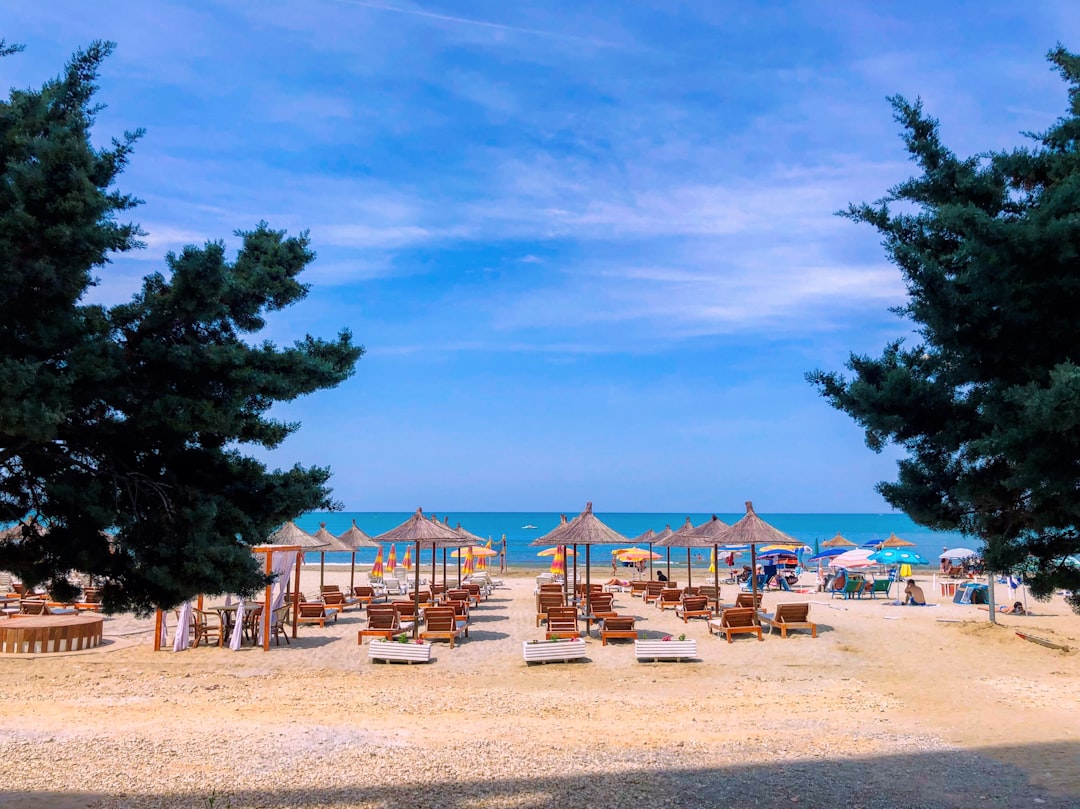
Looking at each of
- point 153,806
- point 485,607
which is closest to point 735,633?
point 485,607

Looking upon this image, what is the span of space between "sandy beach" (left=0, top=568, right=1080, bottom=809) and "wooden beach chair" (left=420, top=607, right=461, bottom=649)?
54 cm

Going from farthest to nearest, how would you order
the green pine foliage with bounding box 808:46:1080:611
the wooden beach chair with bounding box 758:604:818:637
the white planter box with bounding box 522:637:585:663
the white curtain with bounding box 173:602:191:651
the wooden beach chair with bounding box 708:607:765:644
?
the wooden beach chair with bounding box 758:604:818:637, the wooden beach chair with bounding box 708:607:765:644, the white curtain with bounding box 173:602:191:651, the white planter box with bounding box 522:637:585:663, the green pine foliage with bounding box 808:46:1080:611

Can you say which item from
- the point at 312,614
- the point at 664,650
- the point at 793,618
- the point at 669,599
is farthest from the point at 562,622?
the point at 669,599

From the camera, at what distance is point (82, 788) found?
786 centimetres

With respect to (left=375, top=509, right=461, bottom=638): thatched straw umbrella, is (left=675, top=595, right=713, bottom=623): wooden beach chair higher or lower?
lower

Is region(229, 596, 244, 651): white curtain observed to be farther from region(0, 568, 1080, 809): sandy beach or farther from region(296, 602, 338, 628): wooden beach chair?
region(296, 602, 338, 628): wooden beach chair

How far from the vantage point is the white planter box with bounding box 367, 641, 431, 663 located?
601 inches

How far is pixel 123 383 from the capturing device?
5859mm

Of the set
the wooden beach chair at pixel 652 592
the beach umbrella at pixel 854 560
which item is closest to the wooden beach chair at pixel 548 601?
the wooden beach chair at pixel 652 592

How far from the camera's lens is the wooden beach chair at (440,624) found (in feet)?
56.9

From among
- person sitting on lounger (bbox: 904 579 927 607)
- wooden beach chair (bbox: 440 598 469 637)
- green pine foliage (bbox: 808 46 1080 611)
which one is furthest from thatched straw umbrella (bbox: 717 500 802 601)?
green pine foliage (bbox: 808 46 1080 611)

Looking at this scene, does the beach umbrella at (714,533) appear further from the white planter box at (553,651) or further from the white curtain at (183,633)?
the white curtain at (183,633)

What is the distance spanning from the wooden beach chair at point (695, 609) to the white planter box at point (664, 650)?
5.16 meters

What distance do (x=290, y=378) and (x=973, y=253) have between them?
4813 millimetres
